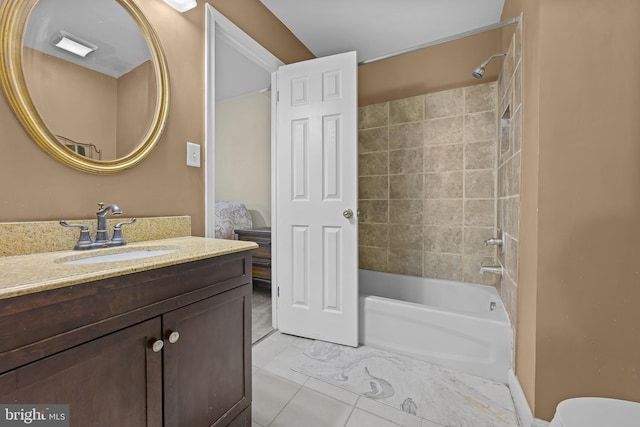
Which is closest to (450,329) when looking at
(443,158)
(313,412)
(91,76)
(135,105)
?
(313,412)

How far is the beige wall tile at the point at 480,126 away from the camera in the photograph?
6.98 ft

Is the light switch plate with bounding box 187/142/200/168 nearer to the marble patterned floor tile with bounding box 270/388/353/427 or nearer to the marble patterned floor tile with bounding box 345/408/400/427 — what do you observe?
the marble patterned floor tile with bounding box 270/388/353/427

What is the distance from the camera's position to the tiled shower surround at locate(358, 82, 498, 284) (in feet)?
7.11

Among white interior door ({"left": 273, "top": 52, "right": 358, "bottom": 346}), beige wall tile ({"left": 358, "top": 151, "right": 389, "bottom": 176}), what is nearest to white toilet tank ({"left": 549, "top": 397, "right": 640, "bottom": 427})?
white interior door ({"left": 273, "top": 52, "right": 358, "bottom": 346})

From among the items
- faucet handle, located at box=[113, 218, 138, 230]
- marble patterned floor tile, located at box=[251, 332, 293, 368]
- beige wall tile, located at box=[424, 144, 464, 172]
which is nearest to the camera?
faucet handle, located at box=[113, 218, 138, 230]

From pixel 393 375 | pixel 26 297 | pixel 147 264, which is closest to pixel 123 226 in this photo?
pixel 147 264

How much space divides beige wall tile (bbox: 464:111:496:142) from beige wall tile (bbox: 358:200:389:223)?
2.86ft

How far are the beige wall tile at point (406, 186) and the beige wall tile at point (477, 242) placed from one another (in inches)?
19.7

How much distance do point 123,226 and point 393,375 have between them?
1623mm

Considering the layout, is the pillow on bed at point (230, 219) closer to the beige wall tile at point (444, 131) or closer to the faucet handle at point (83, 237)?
the faucet handle at point (83, 237)

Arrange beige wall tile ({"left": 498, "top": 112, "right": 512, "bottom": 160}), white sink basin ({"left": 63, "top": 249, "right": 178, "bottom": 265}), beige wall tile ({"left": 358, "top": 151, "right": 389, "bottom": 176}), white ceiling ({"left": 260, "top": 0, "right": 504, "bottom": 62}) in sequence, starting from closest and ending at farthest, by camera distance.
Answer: white sink basin ({"left": 63, "top": 249, "right": 178, "bottom": 265})
beige wall tile ({"left": 498, "top": 112, "right": 512, "bottom": 160})
white ceiling ({"left": 260, "top": 0, "right": 504, "bottom": 62})
beige wall tile ({"left": 358, "top": 151, "right": 389, "bottom": 176})

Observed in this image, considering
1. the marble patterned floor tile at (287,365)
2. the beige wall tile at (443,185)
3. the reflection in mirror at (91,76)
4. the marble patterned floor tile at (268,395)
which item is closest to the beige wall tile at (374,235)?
the beige wall tile at (443,185)

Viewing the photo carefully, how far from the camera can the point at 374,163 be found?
2590 millimetres

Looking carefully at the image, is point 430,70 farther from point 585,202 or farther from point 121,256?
point 121,256
